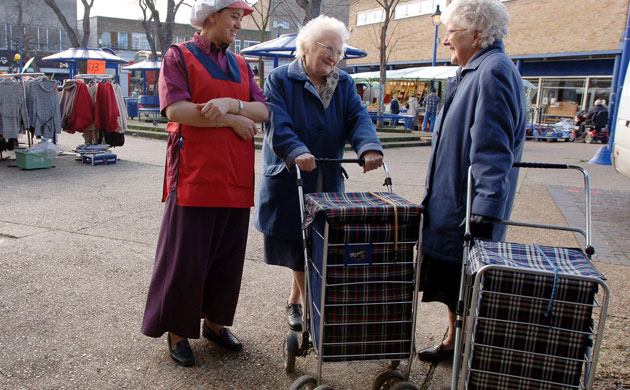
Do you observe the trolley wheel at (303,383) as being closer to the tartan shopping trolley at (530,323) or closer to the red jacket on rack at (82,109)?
the tartan shopping trolley at (530,323)

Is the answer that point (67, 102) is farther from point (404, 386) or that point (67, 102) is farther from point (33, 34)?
point (33, 34)

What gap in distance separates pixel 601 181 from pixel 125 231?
9.06 m

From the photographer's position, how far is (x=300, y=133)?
3111 millimetres

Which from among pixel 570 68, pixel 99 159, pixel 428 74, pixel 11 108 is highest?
pixel 570 68

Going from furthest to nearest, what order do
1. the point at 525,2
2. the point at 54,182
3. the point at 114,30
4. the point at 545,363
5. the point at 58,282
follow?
1. the point at 114,30
2. the point at 525,2
3. the point at 54,182
4. the point at 58,282
5. the point at 545,363

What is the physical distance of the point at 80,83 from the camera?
1015 centimetres

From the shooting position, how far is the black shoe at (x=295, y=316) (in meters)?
3.36

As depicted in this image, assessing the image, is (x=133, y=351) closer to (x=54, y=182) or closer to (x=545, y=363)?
(x=545, y=363)

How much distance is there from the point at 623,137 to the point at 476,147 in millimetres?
5761

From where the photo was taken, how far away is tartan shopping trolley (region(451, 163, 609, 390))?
1.92 m

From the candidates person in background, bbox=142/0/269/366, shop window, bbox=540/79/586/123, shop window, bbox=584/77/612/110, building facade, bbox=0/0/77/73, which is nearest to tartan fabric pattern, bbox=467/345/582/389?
person in background, bbox=142/0/269/366

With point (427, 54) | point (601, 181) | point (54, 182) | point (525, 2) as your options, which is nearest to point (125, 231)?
point (54, 182)

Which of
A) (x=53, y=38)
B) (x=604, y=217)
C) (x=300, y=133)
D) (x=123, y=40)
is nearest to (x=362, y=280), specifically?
(x=300, y=133)

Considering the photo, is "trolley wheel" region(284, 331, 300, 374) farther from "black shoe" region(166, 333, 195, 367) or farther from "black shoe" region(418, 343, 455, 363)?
"black shoe" region(418, 343, 455, 363)
